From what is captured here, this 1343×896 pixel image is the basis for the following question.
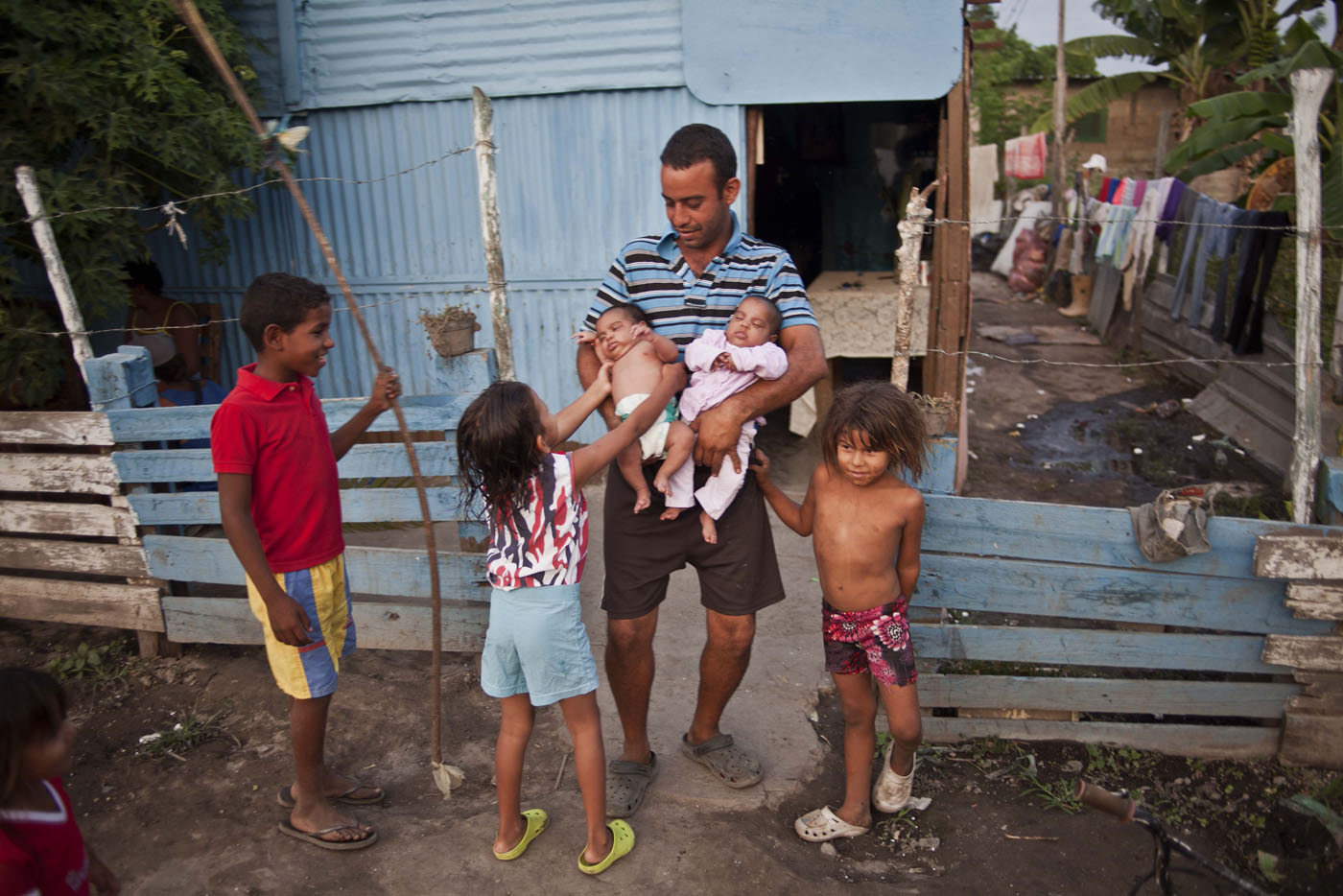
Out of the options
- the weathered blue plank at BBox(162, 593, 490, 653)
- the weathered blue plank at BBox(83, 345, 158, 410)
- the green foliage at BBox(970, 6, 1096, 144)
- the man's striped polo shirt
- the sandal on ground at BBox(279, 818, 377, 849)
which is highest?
the green foliage at BBox(970, 6, 1096, 144)

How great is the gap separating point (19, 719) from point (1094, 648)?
9.88ft

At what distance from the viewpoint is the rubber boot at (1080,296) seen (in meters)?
14.6

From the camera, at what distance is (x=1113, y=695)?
3.15 meters

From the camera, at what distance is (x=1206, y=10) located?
13.5 metres

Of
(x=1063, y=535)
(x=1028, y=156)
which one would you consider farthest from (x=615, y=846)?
(x=1028, y=156)

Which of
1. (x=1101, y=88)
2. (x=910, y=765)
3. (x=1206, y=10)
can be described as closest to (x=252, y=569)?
(x=910, y=765)

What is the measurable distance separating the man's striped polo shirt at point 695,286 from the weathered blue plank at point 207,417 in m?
0.90

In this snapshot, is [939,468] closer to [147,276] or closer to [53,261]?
[53,261]

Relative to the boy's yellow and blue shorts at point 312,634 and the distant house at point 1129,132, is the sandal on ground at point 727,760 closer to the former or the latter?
the boy's yellow and blue shorts at point 312,634

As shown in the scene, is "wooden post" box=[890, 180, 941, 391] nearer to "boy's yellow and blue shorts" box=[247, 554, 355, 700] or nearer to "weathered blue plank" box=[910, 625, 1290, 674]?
"weathered blue plank" box=[910, 625, 1290, 674]

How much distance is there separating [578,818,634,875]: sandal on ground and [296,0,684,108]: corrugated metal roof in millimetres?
4911

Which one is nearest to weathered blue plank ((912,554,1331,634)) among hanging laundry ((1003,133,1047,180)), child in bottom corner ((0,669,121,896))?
child in bottom corner ((0,669,121,896))

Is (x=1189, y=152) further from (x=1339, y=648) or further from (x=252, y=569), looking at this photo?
(x=252, y=569)

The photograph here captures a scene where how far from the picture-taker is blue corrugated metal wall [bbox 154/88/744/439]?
6406 mm
